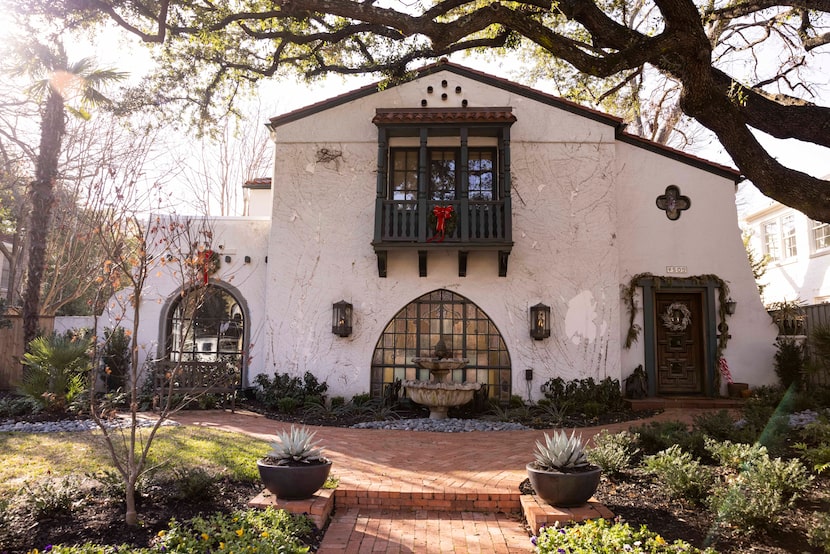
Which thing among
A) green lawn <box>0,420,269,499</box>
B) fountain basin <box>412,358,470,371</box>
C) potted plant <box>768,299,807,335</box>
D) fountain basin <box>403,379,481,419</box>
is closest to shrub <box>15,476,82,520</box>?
green lawn <box>0,420,269,499</box>

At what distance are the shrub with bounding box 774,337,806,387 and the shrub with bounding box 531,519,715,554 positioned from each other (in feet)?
29.4

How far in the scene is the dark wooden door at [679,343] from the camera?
38.3 ft

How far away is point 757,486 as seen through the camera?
425 centimetres

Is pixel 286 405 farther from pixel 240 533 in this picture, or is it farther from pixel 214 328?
pixel 240 533

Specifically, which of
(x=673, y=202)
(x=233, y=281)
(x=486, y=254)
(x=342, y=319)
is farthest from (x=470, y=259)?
(x=233, y=281)

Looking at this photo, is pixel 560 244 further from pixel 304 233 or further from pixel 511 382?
pixel 304 233

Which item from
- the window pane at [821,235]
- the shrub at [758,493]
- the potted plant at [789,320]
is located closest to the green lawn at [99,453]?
the shrub at [758,493]

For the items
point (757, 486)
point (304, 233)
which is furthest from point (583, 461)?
point (304, 233)

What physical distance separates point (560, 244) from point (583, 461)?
7.18m

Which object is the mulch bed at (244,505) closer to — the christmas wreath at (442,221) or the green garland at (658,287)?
the christmas wreath at (442,221)

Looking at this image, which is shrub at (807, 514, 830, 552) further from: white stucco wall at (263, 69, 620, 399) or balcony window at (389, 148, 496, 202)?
balcony window at (389, 148, 496, 202)

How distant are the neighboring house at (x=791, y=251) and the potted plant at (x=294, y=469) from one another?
1510 centimetres

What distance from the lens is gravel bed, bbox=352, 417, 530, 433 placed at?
9195mm

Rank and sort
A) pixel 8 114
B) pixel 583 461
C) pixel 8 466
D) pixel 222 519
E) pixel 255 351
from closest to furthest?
pixel 222 519 < pixel 583 461 < pixel 8 466 < pixel 255 351 < pixel 8 114
